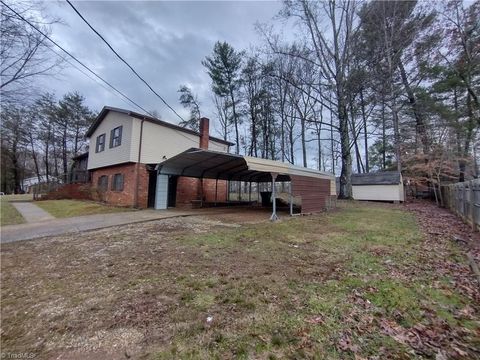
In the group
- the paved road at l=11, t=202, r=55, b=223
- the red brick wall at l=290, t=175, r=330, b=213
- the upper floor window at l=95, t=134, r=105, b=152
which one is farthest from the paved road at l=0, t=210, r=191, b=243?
the upper floor window at l=95, t=134, r=105, b=152

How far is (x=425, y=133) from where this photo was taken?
21.1 m

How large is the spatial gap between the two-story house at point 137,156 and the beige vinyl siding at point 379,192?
43.5 ft

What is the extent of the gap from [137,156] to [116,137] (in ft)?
9.21

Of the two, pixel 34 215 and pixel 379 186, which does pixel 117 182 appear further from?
pixel 379 186

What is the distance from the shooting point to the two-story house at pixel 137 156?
14.0 metres

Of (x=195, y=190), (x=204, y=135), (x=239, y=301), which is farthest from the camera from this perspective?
(x=204, y=135)

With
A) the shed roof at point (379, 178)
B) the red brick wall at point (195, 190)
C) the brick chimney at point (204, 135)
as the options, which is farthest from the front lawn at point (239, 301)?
the shed roof at point (379, 178)

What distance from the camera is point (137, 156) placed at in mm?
13953

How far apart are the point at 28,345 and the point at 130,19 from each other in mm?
8858

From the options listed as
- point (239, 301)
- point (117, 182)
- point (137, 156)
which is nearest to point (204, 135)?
point (137, 156)

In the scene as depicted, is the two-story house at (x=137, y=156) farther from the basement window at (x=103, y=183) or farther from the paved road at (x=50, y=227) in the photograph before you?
the paved road at (x=50, y=227)

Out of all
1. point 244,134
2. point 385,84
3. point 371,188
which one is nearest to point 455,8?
point 385,84

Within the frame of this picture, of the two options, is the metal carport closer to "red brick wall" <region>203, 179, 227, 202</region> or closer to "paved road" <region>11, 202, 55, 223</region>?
"red brick wall" <region>203, 179, 227, 202</region>

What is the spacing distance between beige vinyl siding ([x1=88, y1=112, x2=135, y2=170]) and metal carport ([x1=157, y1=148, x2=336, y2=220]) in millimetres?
3028
